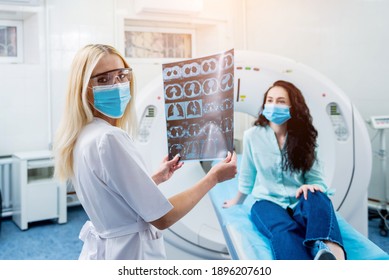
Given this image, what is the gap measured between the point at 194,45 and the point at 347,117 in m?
1.30

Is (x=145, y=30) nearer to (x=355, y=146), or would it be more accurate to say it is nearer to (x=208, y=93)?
(x=355, y=146)

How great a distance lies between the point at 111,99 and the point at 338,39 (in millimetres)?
1331

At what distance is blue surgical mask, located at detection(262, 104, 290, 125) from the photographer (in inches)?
60.4

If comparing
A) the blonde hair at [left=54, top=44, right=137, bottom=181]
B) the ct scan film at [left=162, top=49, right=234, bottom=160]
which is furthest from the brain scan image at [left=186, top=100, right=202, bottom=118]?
the blonde hair at [left=54, top=44, right=137, bottom=181]

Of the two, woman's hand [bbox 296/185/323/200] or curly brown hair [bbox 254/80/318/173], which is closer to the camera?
woman's hand [bbox 296/185/323/200]

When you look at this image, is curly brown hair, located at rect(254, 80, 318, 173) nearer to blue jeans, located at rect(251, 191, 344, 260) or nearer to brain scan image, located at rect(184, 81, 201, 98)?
blue jeans, located at rect(251, 191, 344, 260)

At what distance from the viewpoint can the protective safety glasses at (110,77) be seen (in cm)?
96

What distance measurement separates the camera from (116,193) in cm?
91

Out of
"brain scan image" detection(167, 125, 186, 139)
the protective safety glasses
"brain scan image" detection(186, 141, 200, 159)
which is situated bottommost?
"brain scan image" detection(186, 141, 200, 159)

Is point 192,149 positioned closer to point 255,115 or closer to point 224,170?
point 224,170

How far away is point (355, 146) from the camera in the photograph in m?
1.76

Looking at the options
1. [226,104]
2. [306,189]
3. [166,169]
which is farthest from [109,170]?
[306,189]

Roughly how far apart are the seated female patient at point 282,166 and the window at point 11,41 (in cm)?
159
